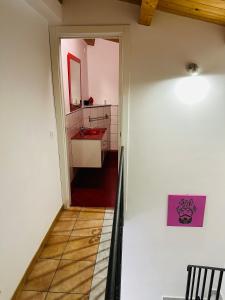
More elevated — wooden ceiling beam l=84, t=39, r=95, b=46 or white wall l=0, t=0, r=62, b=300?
wooden ceiling beam l=84, t=39, r=95, b=46

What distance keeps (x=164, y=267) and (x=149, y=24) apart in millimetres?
3443

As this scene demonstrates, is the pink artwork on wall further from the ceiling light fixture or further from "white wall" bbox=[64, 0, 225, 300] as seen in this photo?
the ceiling light fixture

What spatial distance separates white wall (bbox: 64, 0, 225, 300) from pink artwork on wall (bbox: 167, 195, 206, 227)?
9 centimetres

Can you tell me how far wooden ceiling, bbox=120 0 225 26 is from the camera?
1984 millimetres

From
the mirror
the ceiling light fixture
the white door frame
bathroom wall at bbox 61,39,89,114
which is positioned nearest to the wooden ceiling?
the white door frame

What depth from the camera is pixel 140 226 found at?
321cm

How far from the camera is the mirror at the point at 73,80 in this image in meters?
3.62

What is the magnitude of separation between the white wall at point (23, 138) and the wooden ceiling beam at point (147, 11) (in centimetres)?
102

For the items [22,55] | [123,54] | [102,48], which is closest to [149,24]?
[123,54]

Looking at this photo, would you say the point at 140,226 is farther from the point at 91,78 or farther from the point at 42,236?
the point at 91,78

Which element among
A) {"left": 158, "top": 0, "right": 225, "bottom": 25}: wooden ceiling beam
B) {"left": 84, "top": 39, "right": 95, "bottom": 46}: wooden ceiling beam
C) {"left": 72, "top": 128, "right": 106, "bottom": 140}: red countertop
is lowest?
{"left": 72, "top": 128, "right": 106, "bottom": 140}: red countertop

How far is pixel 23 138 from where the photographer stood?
1.88m

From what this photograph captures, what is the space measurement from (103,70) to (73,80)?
1814 millimetres

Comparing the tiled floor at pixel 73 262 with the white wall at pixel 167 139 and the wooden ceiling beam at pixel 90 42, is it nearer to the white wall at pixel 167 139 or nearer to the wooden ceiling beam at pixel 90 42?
the white wall at pixel 167 139
